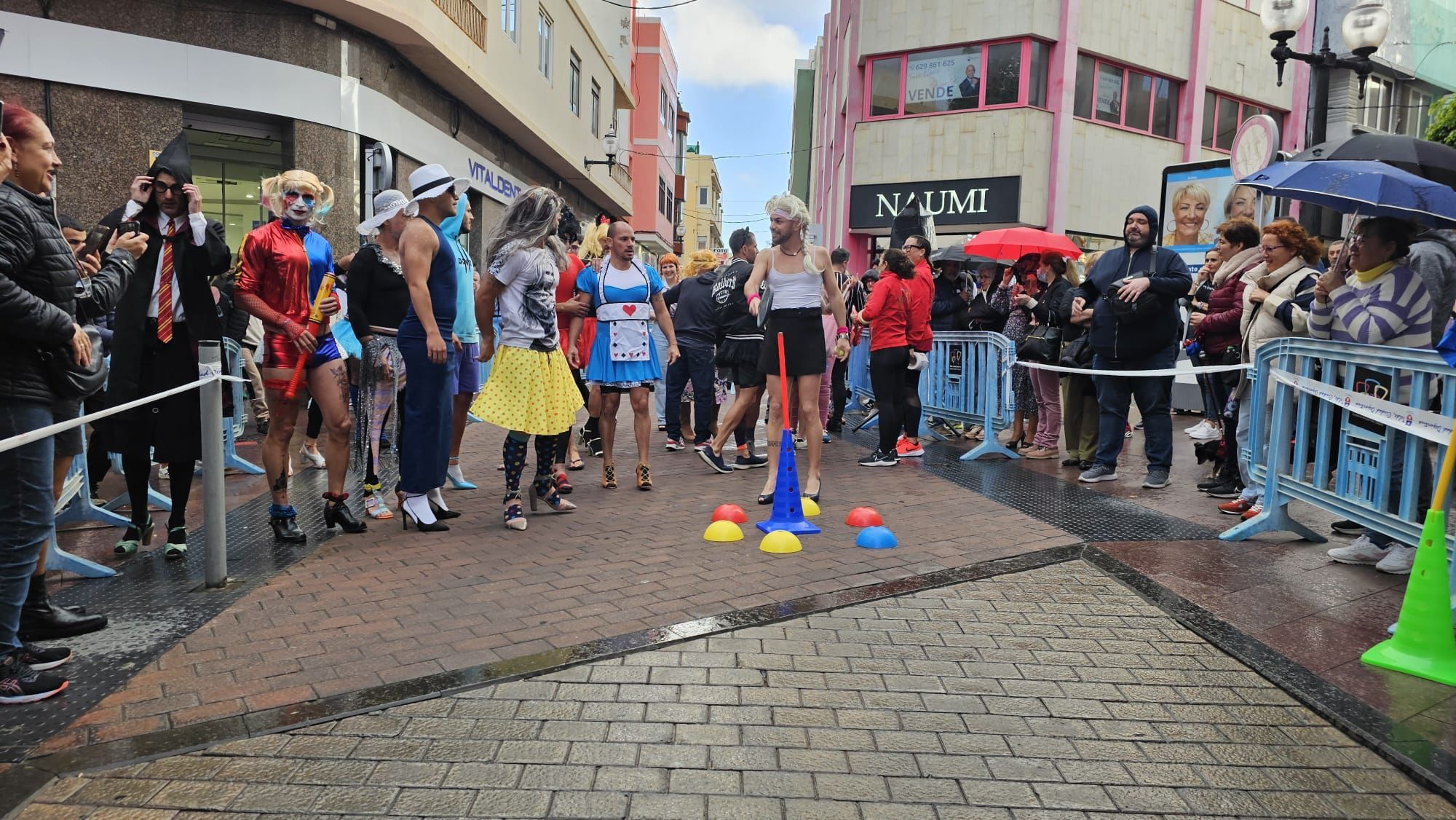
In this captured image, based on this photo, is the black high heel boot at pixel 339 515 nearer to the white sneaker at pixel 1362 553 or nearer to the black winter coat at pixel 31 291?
the black winter coat at pixel 31 291

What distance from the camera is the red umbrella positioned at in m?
9.59

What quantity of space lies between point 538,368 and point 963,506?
296cm

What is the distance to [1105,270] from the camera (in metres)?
7.60

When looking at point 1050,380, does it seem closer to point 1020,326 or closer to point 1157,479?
point 1020,326

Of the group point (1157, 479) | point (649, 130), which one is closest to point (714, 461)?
point (1157, 479)

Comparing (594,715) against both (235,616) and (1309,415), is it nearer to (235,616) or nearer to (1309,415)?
(235,616)

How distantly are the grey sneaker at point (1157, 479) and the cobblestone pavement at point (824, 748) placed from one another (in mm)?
3785

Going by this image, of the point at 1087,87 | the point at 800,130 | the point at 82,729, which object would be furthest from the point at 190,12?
the point at 800,130

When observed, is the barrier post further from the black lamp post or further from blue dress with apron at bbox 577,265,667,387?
the black lamp post

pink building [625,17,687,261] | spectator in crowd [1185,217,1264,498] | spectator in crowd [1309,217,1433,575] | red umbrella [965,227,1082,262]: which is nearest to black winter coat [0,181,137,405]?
spectator in crowd [1309,217,1433,575]

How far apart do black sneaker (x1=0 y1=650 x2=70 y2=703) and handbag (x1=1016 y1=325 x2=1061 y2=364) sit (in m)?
7.80

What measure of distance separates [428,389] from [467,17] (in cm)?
1412

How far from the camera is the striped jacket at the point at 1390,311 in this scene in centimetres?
489

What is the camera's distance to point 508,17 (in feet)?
65.8
